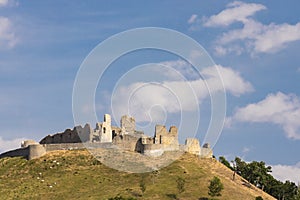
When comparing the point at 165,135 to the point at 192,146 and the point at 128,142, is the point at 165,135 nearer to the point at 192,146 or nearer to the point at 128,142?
the point at 128,142

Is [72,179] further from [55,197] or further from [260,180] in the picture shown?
[260,180]

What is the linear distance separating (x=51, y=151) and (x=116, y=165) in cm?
1780

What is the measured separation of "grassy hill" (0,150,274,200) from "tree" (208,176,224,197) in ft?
5.18

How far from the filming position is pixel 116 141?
490 feet

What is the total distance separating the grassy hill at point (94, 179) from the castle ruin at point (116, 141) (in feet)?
8.89

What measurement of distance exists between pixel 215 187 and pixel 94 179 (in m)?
25.6

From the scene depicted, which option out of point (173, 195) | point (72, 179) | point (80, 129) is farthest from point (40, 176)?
point (173, 195)

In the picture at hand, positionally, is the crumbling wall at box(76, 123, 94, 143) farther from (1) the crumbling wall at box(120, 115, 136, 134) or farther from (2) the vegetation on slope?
(2) the vegetation on slope

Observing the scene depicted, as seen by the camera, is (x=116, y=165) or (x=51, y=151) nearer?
(x=116, y=165)

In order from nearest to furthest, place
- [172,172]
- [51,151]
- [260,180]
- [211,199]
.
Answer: [211,199] < [172,172] < [51,151] < [260,180]

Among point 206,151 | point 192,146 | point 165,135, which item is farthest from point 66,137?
point 206,151

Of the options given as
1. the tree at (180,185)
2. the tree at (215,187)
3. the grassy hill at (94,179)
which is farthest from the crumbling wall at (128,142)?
the tree at (215,187)

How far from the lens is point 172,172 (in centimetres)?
13750

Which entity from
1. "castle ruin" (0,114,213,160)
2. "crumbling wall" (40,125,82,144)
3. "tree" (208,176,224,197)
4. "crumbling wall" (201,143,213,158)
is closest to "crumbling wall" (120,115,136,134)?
"castle ruin" (0,114,213,160)
